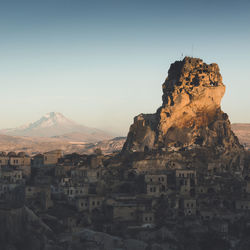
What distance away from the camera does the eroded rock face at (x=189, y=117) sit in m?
92.1

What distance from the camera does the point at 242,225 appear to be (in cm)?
6644

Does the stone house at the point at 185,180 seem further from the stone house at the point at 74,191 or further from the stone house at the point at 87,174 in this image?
the stone house at the point at 74,191

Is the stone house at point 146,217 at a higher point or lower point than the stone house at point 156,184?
lower

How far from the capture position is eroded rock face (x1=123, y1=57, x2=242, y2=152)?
92.1 metres

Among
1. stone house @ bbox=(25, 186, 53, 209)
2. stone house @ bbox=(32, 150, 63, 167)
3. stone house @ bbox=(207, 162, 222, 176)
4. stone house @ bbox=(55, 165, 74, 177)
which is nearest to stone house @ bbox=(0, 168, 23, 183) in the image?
stone house @ bbox=(55, 165, 74, 177)

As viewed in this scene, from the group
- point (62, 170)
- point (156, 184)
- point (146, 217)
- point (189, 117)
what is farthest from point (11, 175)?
point (189, 117)

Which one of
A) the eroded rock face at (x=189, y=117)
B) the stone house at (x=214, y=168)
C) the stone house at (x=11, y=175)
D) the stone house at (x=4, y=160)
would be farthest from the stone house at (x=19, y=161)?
the stone house at (x=214, y=168)

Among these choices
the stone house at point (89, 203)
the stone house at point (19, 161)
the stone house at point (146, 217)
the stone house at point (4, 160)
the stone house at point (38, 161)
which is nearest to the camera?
the stone house at point (146, 217)

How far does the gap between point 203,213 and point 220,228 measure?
3.54 metres

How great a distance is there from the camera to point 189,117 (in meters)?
94.2

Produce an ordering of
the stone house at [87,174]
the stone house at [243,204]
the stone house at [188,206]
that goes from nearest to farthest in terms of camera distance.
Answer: the stone house at [188,206] < the stone house at [243,204] < the stone house at [87,174]

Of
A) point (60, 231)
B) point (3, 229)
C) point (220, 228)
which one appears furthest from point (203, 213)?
point (3, 229)

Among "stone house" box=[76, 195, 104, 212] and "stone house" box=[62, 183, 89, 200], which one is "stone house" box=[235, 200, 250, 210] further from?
"stone house" box=[62, 183, 89, 200]

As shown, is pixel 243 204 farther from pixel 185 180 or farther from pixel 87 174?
pixel 87 174
